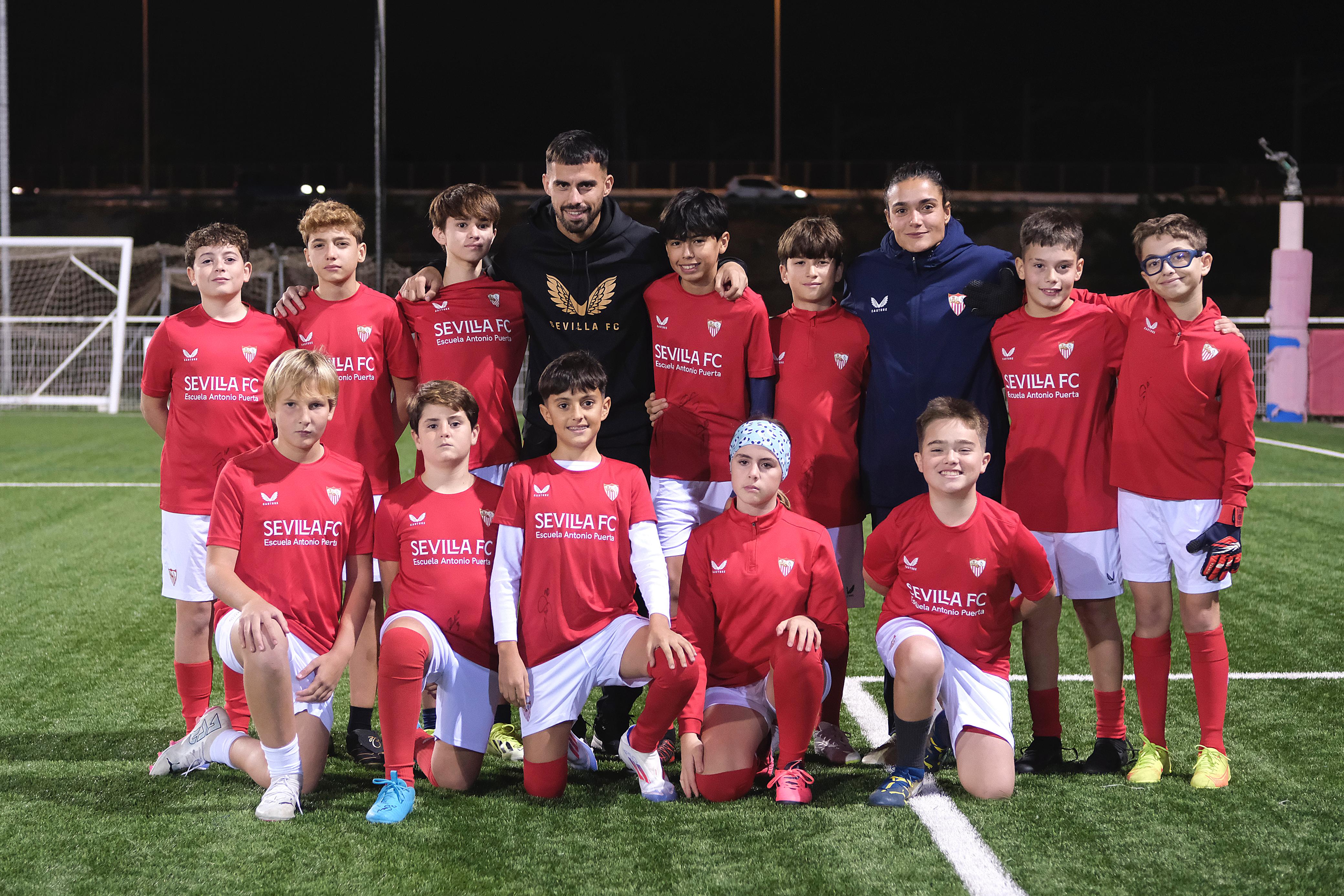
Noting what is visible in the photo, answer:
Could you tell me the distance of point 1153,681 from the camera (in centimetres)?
349

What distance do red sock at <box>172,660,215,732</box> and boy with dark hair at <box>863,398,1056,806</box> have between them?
2227 millimetres

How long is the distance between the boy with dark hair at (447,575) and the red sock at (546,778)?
185mm

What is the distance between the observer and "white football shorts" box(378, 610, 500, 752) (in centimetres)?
331

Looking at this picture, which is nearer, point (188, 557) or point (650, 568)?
point (650, 568)

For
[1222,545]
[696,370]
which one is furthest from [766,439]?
[1222,545]

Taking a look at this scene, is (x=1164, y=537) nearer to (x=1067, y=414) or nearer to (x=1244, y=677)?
(x=1067, y=414)

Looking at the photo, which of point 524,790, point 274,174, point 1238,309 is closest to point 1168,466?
point 524,790

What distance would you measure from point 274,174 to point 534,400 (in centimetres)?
3368

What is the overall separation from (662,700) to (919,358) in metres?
1.45

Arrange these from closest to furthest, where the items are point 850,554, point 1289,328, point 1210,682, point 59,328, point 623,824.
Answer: point 623,824
point 1210,682
point 850,554
point 1289,328
point 59,328

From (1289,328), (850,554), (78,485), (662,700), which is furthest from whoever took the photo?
(1289,328)

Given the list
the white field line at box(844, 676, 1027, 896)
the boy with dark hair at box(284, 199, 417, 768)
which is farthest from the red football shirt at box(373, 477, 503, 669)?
the white field line at box(844, 676, 1027, 896)

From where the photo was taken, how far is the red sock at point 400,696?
10.3 ft

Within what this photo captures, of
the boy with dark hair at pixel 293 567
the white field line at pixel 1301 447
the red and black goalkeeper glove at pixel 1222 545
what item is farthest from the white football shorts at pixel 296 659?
the white field line at pixel 1301 447
